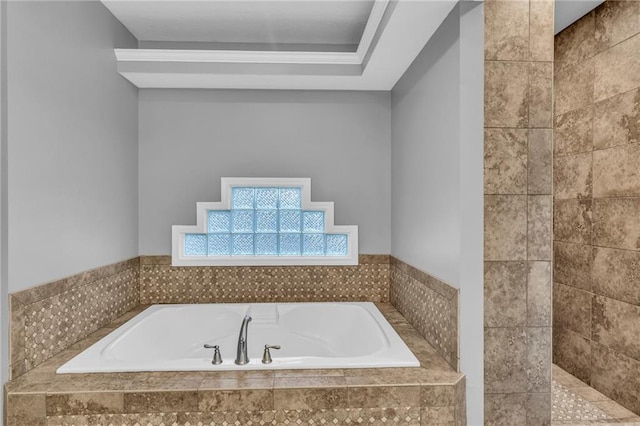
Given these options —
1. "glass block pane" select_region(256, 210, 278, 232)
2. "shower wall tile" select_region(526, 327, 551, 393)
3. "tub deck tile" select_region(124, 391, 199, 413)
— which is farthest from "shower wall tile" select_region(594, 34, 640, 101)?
"tub deck tile" select_region(124, 391, 199, 413)

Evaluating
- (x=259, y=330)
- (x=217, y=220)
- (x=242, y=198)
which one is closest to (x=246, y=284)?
(x=259, y=330)

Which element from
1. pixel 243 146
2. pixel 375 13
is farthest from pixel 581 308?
pixel 243 146

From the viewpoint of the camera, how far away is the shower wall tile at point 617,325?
2223mm

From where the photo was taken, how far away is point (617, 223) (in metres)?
2.33

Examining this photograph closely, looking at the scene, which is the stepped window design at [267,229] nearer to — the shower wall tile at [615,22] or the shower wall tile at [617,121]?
the shower wall tile at [617,121]

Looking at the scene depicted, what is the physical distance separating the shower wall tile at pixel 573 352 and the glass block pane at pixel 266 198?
2.15 metres

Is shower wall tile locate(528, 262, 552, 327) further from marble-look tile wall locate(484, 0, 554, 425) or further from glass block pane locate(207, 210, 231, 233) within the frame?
glass block pane locate(207, 210, 231, 233)

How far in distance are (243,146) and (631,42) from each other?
2.42 meters

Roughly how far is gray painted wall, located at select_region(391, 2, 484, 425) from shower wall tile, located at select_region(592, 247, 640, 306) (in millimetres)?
1085

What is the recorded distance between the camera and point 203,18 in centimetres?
252

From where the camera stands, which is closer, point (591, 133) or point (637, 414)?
point (637, 414)

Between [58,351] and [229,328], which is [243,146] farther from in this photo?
[58,351]

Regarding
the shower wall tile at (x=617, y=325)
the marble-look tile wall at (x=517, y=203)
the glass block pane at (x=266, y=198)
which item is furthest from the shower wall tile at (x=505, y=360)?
the glass block pane at (x=266, y=198)

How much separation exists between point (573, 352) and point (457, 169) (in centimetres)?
172
